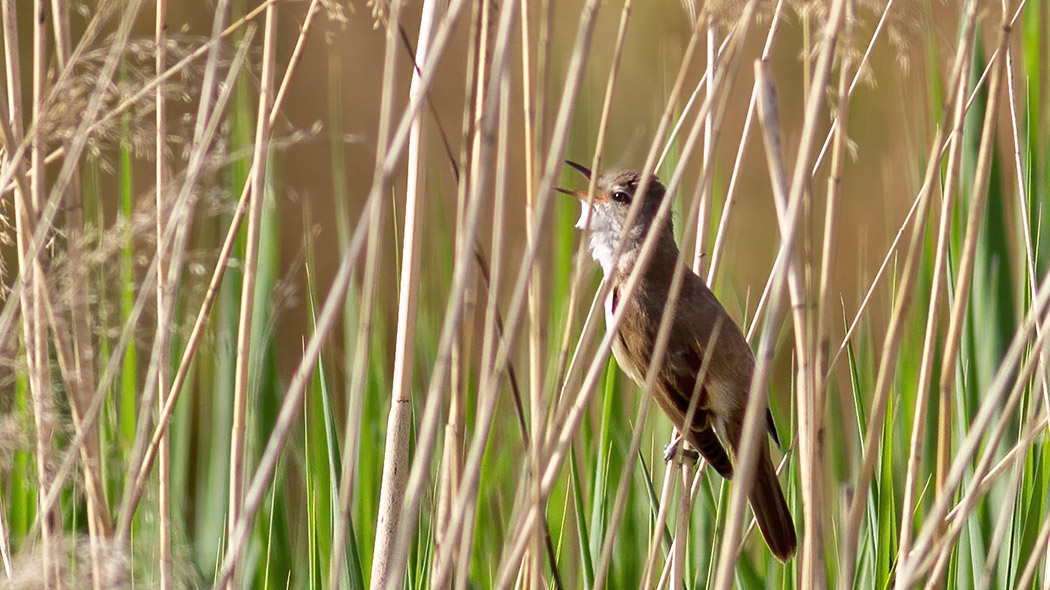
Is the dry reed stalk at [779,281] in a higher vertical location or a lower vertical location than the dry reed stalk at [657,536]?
higher

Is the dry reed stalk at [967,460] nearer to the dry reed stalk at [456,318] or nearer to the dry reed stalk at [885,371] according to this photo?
the dry reed stalk at [885,371]

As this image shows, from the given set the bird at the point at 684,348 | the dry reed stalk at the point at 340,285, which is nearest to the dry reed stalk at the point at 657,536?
the bird at the point at 684,348

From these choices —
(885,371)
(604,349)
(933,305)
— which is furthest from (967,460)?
(604,349)

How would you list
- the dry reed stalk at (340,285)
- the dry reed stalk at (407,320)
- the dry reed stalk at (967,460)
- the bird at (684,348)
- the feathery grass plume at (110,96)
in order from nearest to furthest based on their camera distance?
1. the dry reed stalk at (340,285)
2. the dry reed stalk at (967,460)
3. the feathery grass plume at (110,96)
4. the dry reed stalk at (407,320)
5. the bird at (684,348)

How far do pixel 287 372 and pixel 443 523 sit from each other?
261 centimetres

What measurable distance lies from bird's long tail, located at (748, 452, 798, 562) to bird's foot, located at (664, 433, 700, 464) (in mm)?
128

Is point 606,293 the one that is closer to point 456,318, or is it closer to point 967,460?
point 456,318

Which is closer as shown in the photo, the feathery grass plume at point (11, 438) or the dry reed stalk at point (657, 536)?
the feathery grass plume at point (11, 438)

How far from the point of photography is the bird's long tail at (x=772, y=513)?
1933 mm

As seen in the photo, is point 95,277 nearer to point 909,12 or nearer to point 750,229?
point 909,12

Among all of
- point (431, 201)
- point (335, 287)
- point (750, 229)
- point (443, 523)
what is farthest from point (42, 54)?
point (750, 229)

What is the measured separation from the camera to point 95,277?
212 centimetres

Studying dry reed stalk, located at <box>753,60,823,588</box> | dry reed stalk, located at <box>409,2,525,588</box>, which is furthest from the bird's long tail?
dry reed stalk, located at <box>409,2,525,588</box>

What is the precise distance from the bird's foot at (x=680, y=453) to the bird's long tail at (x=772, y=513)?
0.42 feet
